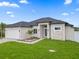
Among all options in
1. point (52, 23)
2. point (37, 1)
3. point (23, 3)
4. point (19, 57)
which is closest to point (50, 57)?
point (19, 57)

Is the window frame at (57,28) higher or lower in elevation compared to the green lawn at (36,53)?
higher

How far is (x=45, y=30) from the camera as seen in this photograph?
3166cm

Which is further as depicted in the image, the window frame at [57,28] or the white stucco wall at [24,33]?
the white stucco wall at [24,33]

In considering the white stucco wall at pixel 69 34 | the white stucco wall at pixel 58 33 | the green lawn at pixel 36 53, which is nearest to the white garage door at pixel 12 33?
the white stucco wall at pixel 58 33

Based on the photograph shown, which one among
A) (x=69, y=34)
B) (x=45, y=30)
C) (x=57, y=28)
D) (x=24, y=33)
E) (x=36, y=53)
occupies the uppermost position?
(x=57, y=28)

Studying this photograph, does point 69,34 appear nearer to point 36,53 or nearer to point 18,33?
point 18,33

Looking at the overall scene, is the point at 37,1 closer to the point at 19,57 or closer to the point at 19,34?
the point at 19,34

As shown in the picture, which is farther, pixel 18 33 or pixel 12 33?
pixel 12 33

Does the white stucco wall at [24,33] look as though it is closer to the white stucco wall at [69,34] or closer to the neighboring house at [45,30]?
the neighboring house at [45,30]

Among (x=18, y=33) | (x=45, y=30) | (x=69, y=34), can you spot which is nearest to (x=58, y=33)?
(x=69, y=34)

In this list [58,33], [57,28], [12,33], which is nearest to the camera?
[58,33]

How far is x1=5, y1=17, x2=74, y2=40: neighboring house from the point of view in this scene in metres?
28.3

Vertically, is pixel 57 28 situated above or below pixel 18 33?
above

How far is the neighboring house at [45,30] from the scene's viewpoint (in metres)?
28.3
